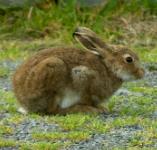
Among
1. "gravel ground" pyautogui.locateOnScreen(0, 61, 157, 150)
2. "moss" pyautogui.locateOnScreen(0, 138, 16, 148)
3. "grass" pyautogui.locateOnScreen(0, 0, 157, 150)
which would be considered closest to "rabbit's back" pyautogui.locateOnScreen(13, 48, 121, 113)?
"gravel ground" pyautogui.locateOnScreen(0, 61, 157, 150)

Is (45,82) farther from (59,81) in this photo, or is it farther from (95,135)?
(95,135)

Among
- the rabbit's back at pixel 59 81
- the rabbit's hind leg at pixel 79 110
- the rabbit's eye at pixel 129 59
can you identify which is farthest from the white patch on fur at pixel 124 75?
the rabbit's hind leg at pixel 79 110

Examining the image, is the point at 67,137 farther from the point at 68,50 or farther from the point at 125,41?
the point at 125,41

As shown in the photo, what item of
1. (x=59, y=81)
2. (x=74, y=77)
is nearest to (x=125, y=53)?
(x=74, y=77)

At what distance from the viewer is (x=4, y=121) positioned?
8.80m

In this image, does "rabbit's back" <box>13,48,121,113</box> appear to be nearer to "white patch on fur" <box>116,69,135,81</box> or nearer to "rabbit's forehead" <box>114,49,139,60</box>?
"white patch on fur" <box>116,69,135,81</box>

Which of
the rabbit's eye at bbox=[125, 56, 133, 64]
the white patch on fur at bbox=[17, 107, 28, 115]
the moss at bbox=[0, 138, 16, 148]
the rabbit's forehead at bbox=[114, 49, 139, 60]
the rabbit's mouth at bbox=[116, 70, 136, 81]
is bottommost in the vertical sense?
the moss at bbox=[0, 138, 16, 148]

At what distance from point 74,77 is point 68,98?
0.77ft

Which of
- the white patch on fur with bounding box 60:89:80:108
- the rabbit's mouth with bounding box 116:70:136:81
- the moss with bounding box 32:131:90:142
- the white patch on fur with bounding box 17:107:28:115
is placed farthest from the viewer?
the rabbit's mouth with bounding box 116:70:136:81

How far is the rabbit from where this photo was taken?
30.1ft

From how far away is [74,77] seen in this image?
9.30 m

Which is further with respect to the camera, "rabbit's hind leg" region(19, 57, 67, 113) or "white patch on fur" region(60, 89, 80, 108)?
"white patch on fur" region(60, 89, 80, 108)

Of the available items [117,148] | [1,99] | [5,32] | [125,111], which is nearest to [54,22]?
[5,32]

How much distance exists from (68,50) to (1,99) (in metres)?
1.40
